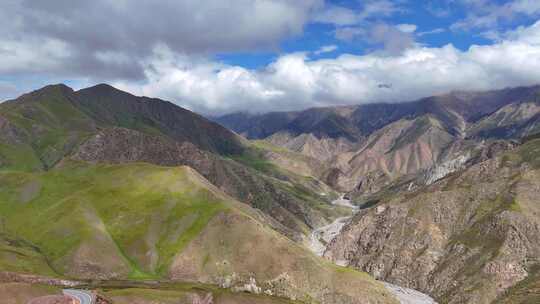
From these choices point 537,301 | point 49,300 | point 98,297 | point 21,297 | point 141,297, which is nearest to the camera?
point 49,300

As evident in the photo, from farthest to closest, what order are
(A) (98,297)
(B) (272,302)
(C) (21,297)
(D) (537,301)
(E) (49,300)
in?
(B) (272,302), (D) (537,301), (C) (21,297), (A) (98,297), (E) (49,300)

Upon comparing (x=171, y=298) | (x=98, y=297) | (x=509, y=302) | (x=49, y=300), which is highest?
(x=49, y=300)

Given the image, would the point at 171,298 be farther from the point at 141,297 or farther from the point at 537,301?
the point at 537,301

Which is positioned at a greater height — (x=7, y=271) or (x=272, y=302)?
(x=7, y=271)

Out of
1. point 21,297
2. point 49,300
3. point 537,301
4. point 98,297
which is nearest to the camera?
point 49,300

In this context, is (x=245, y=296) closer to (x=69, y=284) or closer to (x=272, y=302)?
(x=272, y=302)

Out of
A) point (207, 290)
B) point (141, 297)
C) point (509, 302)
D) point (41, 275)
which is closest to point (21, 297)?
point (141, 297)

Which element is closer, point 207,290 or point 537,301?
point 537,301

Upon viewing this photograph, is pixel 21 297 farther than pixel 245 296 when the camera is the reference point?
No

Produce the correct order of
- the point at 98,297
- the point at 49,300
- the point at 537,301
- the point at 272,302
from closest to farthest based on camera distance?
the point at 49,300, the point at 98,297, the point at 537,301, the point at 272,302
